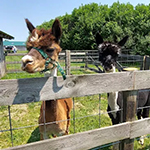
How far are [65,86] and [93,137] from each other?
685 mm

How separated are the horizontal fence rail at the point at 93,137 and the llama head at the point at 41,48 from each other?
0.72 m

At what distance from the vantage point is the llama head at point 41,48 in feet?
4.20

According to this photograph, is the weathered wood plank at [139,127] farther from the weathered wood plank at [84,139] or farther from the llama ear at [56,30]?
the llama ear at [56,30]

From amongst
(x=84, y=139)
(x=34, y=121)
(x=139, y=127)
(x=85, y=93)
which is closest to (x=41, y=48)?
(x=85, y=93)

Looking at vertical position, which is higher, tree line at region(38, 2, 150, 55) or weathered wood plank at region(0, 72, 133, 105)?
tree line at region(38, 2, 150, 55)

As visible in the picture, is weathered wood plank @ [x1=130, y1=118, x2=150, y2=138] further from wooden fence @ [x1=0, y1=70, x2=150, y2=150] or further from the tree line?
the tree line

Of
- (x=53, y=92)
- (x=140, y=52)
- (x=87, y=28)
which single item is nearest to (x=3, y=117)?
(x=53, y=92)

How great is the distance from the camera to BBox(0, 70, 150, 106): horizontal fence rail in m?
1.23

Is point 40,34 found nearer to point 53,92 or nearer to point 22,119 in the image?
point 53,92

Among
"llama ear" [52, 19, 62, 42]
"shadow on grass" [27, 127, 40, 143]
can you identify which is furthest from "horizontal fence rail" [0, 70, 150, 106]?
"shadow on grass" [27, 127, 40, 143]

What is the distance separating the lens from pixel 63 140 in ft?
4.80

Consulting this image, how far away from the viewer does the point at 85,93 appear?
4.87ft

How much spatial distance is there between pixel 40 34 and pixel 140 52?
49.0ft

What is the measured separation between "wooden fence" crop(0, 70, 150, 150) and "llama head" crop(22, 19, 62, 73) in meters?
0.15
